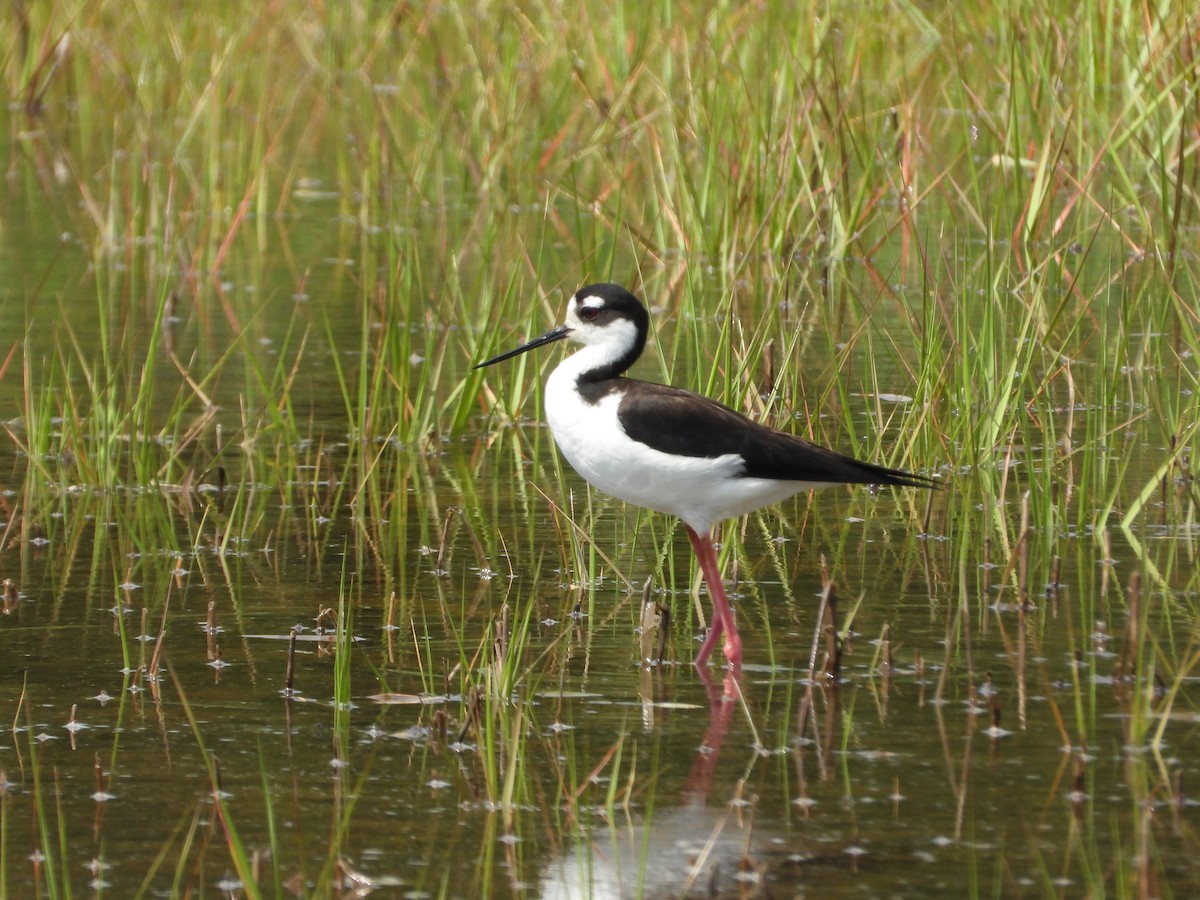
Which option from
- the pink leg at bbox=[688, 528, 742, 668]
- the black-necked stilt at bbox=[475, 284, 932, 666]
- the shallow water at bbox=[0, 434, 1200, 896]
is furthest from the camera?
the black-necked stilt at bbox=[475, 284, 932, 666]

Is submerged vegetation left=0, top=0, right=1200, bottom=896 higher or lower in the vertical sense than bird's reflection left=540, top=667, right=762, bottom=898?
higher

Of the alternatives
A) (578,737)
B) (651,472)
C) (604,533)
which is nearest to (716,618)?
(651,472)

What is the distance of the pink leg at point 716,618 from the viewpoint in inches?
195

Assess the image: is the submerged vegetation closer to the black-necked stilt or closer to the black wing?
the black-necked stilt

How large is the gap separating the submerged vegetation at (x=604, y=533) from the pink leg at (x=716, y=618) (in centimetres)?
8

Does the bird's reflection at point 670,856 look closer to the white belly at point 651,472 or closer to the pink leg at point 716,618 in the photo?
the pink leg at point 716,618

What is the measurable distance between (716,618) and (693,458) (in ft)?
1.29

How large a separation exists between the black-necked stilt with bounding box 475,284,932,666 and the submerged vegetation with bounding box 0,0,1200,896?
251 millimetres

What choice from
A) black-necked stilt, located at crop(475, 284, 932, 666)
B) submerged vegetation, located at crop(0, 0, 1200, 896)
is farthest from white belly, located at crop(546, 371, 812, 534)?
submerged vegetation, located at crop(0, 0, 1200, 896)

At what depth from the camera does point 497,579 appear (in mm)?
5707

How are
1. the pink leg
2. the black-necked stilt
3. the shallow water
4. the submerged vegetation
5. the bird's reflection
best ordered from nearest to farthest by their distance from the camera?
the bird's reflection
the shallow water
the submerged vegetation
the pink leg
the black-necked stilt

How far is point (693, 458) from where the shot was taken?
5121mm

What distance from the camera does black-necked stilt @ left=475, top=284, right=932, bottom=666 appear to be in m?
5.13

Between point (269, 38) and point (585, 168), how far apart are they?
469cm
